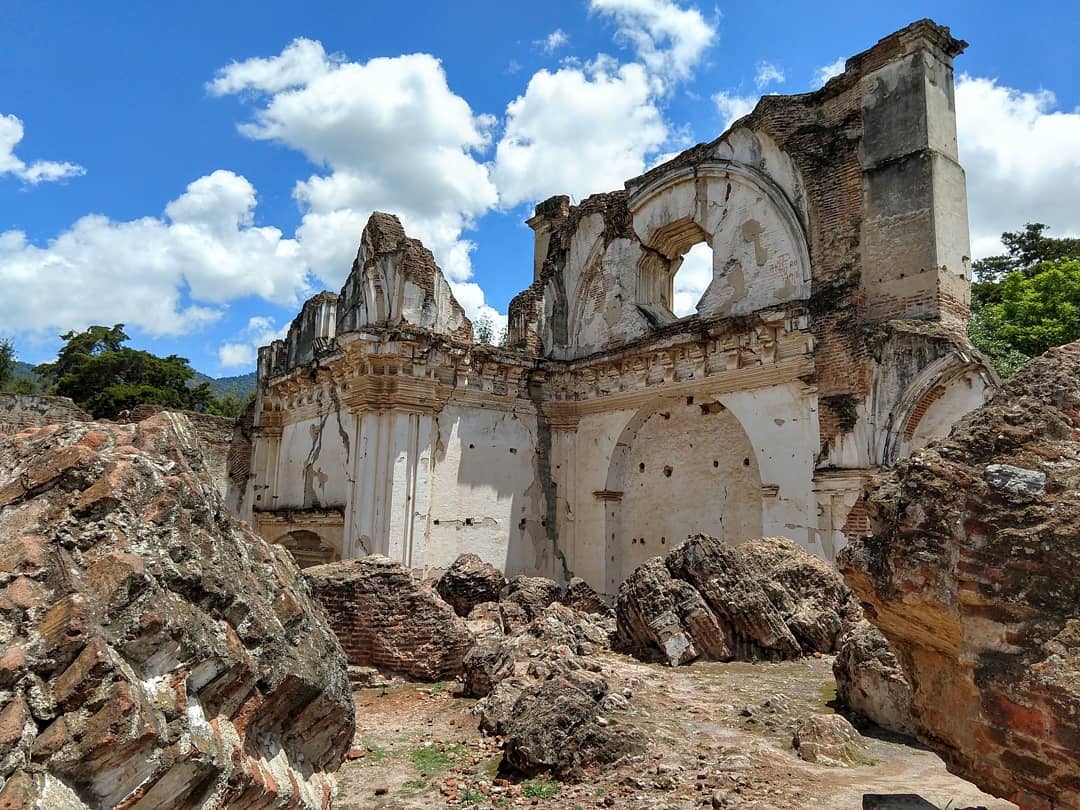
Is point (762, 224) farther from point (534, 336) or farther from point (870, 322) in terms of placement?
point (534, 336)

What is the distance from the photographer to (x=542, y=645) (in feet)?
26.6

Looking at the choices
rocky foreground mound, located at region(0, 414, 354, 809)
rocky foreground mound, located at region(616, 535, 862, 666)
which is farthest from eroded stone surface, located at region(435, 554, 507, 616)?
rocky foreground mound, located at region(0, 414, 354, 809)

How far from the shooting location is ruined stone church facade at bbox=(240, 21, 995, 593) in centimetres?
980

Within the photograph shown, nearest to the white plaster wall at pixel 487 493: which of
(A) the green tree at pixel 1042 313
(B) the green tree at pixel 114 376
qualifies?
(A) the green tree at pixel 1042 313

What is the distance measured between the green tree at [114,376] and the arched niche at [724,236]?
26.0 meters

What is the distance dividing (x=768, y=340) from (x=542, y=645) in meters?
5.23

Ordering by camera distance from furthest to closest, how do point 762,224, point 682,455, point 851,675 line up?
1. point 682,455
2. point 762,224
3. point 851,675

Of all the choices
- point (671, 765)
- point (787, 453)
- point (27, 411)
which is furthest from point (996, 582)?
point (27, 411)

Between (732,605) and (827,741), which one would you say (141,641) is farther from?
(732,605)

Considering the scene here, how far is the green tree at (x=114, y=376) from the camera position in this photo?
32969mm

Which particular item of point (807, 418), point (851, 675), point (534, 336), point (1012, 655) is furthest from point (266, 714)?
point (534, 336)

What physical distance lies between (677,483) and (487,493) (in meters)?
3.02

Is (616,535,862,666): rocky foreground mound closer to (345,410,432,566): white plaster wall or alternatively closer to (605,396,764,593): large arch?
(605,396,764,593): large arch

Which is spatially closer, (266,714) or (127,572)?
(127,572)
